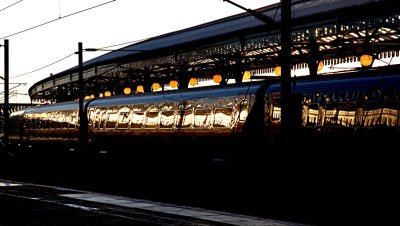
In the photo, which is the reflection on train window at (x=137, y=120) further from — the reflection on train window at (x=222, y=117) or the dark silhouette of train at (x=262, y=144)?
the reflection on train window at (x=222, y=117)

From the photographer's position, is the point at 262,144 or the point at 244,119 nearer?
the point at 262,144

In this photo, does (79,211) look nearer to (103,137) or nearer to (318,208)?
(318,208)

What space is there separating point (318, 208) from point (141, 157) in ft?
37.1

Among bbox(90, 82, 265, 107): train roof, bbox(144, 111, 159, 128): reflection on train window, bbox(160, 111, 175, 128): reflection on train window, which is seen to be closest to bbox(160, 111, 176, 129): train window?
bbox(160, 111, 175, 128): reflection on train window

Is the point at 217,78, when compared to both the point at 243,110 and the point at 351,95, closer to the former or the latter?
the point at 243,110

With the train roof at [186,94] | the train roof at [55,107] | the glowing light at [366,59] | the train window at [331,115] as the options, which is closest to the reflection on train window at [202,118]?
the train roof at [186,94]

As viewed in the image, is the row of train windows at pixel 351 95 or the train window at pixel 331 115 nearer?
the row of train windows at pixel 351 95

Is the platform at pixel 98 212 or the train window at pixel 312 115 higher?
the train window at pixel 312 115

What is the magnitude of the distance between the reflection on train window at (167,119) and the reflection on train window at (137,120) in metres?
1.57

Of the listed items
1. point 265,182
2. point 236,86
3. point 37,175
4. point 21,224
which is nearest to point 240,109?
point 236,86

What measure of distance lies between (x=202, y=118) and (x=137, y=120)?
16.4ft

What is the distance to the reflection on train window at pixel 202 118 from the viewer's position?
23.4 meters

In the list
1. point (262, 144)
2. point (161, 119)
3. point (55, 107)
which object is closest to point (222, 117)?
point (262, 144)

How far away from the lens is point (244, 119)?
21719 mm
